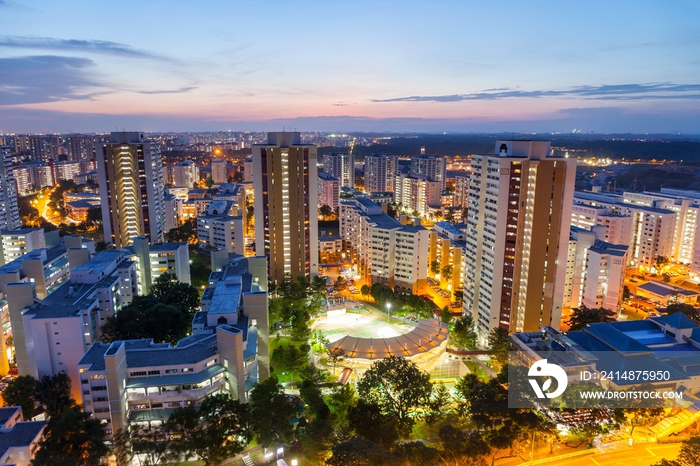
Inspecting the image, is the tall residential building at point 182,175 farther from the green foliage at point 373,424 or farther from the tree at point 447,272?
the green foliage at point 373,424

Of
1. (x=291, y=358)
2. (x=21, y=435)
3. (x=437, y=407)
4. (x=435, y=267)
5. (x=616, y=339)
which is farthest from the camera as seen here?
(x=435, y=267)

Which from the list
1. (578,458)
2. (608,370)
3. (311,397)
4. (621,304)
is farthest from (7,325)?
(621,304)

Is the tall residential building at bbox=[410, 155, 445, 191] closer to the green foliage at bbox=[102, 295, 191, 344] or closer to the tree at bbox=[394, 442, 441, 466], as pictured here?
the green foliage at bbox=[102, 295, 191, 344]

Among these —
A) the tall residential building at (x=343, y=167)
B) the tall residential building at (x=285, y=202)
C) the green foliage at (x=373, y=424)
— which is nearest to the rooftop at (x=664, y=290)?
the tall residential building at (x=285, y=202)

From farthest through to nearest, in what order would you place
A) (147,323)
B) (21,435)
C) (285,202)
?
(285,202) → (147,323) → (21,435)

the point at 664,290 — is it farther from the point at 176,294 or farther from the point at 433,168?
the point at 433,168

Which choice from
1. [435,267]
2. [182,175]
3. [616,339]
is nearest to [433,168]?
[435,267]

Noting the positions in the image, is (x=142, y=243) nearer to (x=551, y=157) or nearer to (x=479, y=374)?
(x=479, y=374)
